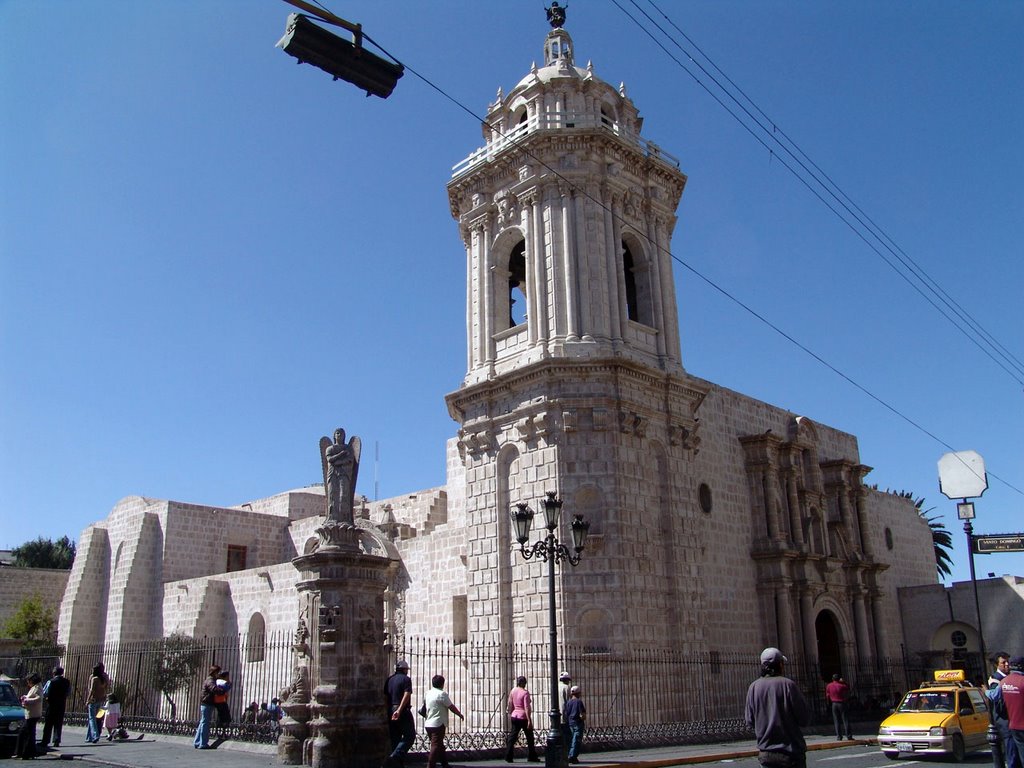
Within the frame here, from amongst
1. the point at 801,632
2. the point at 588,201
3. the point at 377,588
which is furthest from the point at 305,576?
the point at 801,632

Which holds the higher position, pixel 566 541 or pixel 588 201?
pixel 588 201

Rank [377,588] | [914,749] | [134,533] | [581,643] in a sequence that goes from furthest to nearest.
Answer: [134,533] < [581,643] < [914,749] < [377,588]

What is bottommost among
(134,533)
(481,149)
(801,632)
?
(801,632)

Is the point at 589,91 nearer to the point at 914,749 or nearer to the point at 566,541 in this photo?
the point at 566,541

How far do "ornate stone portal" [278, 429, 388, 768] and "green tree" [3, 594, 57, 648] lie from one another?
29.2m

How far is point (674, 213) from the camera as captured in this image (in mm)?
24516

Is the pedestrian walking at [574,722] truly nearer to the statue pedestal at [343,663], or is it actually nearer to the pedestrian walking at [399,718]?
the pedestrian walking at [399,718]

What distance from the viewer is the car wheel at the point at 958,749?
579 inches

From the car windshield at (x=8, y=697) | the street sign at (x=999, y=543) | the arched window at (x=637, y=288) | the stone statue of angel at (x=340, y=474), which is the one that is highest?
the arched window at (x=637, y=288)

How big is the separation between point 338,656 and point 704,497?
13.7 m

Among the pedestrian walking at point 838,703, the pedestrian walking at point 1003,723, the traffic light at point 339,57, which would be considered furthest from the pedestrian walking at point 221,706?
the pedestrian walking at point 838,703

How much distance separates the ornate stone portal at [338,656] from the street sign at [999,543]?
1274 centimetres

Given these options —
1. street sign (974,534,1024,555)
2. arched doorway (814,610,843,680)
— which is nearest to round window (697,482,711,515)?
arched doorway (814,610,843,680)

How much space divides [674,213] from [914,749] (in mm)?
14937
